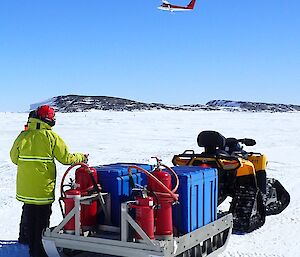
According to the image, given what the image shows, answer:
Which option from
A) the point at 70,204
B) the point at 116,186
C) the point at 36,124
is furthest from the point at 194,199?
the point at 36,124

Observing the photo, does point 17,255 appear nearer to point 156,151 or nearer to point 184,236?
point 184,236

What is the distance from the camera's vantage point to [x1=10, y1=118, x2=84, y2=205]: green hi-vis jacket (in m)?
4.97

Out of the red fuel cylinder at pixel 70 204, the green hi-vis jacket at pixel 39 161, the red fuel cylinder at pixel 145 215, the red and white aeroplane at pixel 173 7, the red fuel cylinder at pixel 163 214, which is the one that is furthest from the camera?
the red and white aeroplane at pixel 173 7

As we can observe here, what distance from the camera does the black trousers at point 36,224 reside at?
5027 mm

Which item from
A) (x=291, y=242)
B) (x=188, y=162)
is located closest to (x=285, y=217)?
(x=291, y=242)

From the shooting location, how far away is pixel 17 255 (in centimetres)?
520

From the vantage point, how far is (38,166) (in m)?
4.97

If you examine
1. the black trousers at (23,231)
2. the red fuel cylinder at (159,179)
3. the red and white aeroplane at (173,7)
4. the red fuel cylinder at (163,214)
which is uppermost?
the red and white aeroplane at (173,7)

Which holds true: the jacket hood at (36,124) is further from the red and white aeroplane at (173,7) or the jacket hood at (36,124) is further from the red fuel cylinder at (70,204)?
the red and white aeroplane at (173,7)

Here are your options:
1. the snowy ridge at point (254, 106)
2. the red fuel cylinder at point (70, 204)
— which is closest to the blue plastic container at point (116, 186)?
the red fuel cylinder at point (70, 204)

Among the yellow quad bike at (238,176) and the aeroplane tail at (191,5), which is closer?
the yellow quad bike at (238,176)

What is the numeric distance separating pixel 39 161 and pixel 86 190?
0.74 m

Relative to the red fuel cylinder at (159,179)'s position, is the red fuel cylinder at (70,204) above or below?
below

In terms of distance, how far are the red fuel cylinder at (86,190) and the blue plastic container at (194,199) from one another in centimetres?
76
